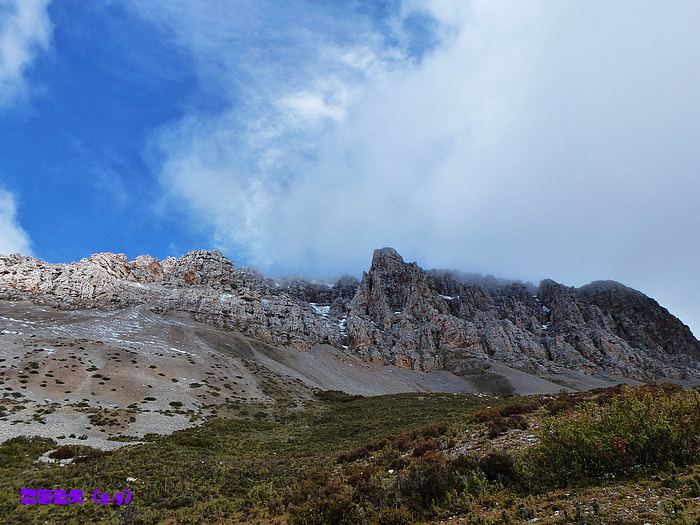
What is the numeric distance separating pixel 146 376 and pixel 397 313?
112483mm

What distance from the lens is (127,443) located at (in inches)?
1148

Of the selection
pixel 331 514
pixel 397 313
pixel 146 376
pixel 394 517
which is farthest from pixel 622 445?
pixel 397 313

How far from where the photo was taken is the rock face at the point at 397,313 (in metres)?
105

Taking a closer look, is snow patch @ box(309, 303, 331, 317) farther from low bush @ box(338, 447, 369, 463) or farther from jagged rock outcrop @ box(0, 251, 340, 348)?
low bush @ box(338, 447, 369, 463)

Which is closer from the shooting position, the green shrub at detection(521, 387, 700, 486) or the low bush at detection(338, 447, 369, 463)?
the green shrub at detection(521, 387, 700, 486)

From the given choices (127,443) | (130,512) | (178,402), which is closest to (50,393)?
(178,402)

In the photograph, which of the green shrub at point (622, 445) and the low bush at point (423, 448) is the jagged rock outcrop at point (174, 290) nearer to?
the low bush at point (423, 448)

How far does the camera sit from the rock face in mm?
104562

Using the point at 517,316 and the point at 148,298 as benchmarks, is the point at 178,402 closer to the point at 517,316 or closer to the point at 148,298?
the point at 148,298

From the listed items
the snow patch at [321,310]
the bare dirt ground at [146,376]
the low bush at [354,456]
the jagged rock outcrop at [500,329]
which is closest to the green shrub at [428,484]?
the low bush at [354,456]

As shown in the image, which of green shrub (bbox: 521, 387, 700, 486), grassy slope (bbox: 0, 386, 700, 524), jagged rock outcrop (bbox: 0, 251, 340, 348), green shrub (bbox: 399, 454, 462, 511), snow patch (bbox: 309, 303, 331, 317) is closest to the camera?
grassy slope (bbox: 0, 386, 700, 524)

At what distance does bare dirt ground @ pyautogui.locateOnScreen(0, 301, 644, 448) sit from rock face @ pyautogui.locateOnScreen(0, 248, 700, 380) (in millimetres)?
9751

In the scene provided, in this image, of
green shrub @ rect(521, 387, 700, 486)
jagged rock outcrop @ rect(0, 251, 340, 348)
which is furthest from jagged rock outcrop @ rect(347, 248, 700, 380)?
green shrub @ rect(521, 387, 700, 486)

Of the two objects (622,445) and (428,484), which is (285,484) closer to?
(428,484)
